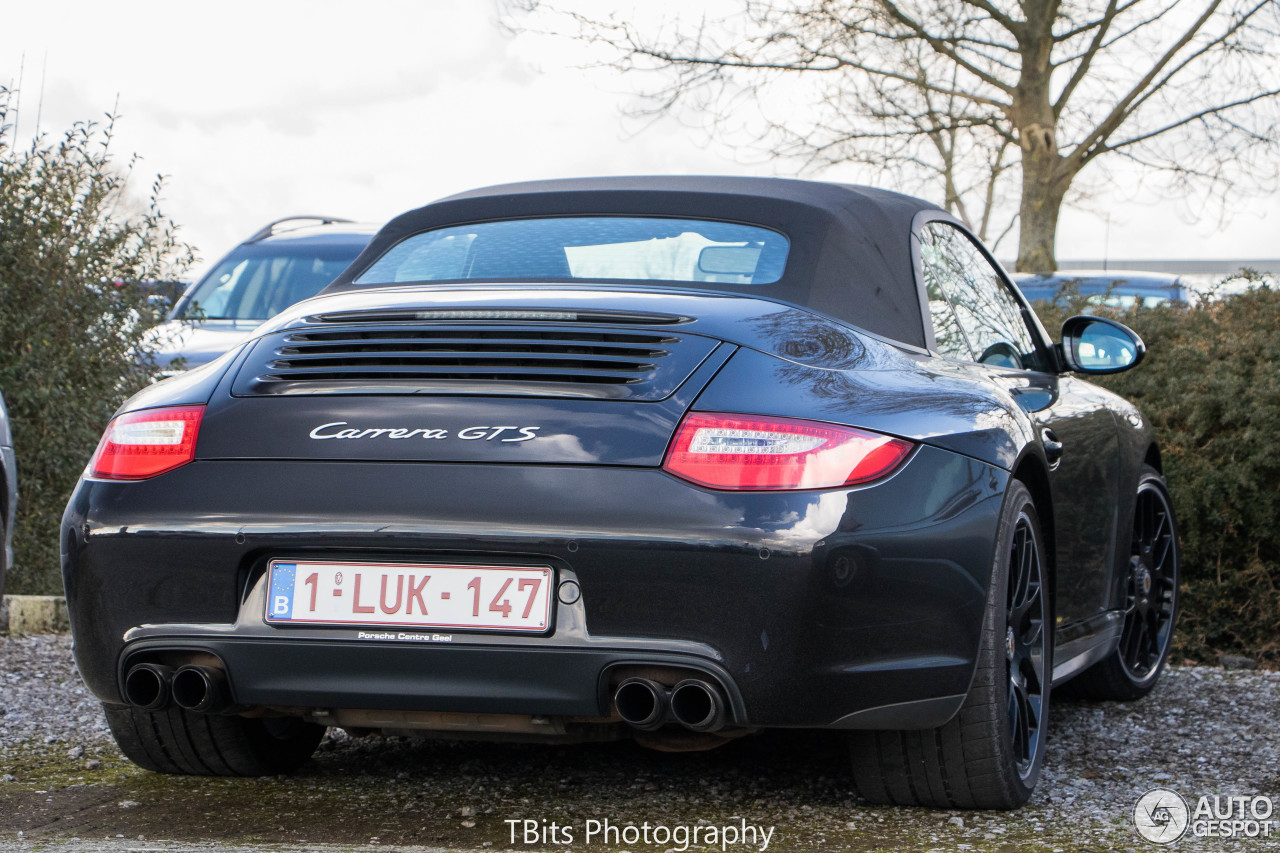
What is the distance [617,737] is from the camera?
322 cm

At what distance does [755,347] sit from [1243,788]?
1736 mm

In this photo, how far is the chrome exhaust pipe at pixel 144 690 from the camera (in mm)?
3100

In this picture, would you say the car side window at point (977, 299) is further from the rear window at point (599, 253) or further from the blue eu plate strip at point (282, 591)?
the blue eu plate strip at point (282, 591)

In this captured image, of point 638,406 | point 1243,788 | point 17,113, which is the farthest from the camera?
point 17,113

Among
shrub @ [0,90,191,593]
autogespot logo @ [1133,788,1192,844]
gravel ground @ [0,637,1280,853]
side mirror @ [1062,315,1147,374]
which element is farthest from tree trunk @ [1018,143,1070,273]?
autogespot logo @ [1133,788,1192,844]

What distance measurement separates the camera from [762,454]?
2895 mm

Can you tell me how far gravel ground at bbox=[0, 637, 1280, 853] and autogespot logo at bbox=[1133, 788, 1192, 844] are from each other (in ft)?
0.12

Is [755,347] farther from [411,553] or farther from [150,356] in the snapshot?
[150,356]

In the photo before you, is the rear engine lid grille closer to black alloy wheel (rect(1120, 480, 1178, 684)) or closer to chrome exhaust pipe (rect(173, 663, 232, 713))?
chrome exhaust pipe (rect(173, 663, 232, 713))

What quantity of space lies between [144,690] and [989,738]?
1.75 metres

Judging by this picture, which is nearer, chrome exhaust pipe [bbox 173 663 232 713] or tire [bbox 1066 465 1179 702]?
chrome exhaust pipe [bbox 173 663 232 713]

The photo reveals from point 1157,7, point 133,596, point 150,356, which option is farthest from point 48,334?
→ point 1157,7

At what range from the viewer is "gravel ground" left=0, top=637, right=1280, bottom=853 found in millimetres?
3205

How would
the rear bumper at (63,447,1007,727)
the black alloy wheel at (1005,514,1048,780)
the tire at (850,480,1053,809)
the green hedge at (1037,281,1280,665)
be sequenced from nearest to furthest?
the rear bumper at (63,447,1007,727), the tire at (850,480,1053,809), the black alloy wheel at (1005,514,1048,780), the green hedge at (1037,281,1280,665)
